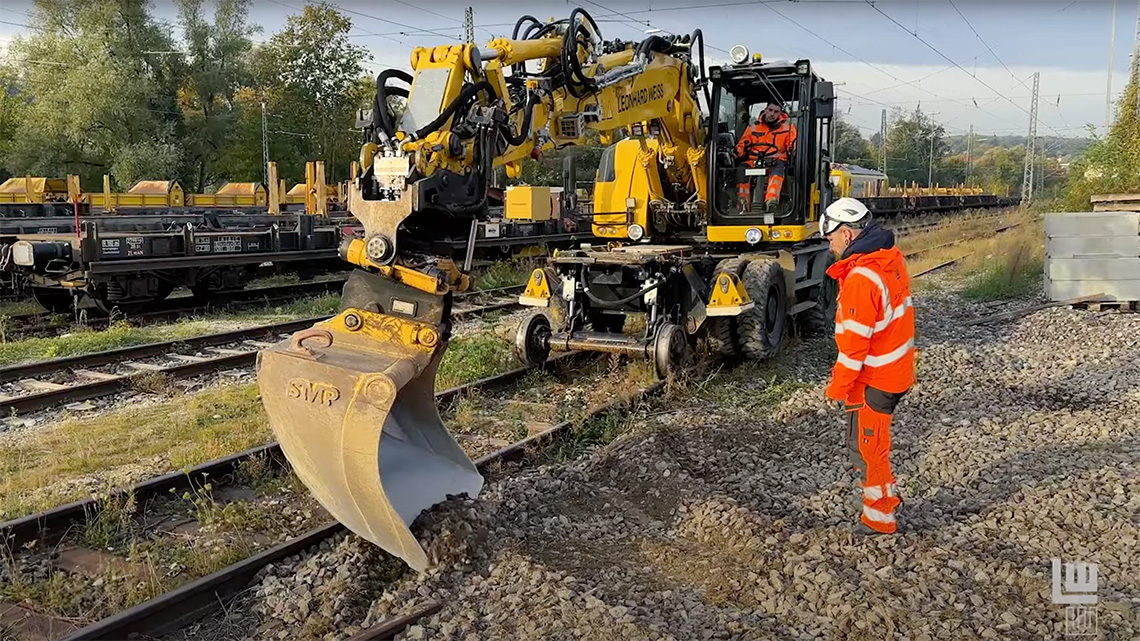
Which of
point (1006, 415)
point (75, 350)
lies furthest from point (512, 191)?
point (1006, 415)

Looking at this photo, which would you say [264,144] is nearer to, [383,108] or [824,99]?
[824,99]

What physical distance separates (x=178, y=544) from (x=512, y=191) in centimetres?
1515

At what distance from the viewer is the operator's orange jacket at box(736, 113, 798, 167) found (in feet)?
31.9

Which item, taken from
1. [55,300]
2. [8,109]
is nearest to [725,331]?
[55,300]

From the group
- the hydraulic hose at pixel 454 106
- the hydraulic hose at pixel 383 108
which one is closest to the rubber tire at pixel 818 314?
the hydraulic hose at pixel 454 106

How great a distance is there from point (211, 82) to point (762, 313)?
124 ft

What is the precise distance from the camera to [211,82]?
132 feet

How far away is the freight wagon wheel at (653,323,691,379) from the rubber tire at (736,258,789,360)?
2.80ft

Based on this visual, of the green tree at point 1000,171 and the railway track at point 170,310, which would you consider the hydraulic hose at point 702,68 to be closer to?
the railway track at point 170,310

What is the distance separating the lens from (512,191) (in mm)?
19312

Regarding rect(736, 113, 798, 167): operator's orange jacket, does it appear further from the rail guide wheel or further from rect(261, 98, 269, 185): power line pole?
rect(261, 98, 269, 185): power line pole

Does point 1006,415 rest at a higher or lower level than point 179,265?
lower

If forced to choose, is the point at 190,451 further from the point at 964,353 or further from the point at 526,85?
the point at 964,353

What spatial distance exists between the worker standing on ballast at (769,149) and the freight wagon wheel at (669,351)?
2238 millimetres
